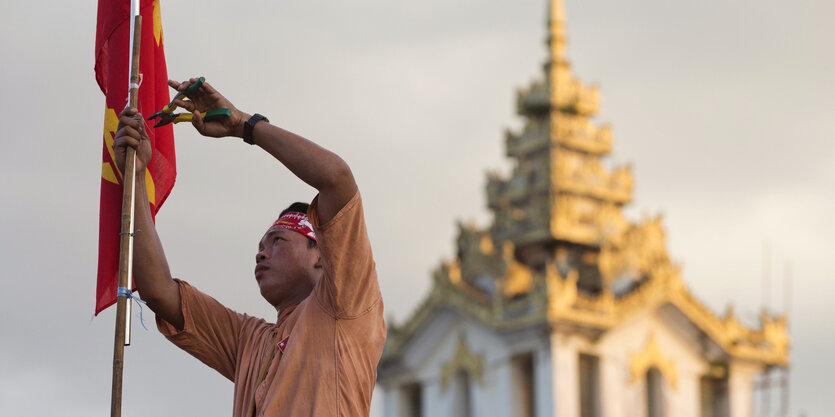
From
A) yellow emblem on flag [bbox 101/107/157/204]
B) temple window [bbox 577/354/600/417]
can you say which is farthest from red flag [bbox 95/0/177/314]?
temple window [bbox 577/354/600/417]

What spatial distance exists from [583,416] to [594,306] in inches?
118

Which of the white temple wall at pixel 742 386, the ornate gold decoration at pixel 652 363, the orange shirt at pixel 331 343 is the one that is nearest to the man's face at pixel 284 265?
the orange shirt at pixel 331 343

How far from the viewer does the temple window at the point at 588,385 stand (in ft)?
171

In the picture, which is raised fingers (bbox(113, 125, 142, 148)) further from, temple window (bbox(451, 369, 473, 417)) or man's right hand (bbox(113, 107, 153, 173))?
temple window (bbox(451, 369, 473, 417))

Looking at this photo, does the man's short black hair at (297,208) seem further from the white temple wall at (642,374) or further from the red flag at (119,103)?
the white temple wall at (642,374)

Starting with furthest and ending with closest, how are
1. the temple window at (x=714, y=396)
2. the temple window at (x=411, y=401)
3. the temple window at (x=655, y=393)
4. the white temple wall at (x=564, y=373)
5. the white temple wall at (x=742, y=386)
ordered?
the temple window at (x=411, y=401)
the temple window at (x=714, y=396)
the white temple wall at (x=742, y=386)
the temple window at (x=655, y=393)
the white temple wall at (x=564, y=373)

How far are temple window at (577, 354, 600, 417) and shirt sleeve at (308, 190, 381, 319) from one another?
45.1 m

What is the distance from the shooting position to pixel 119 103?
7980 millimetres

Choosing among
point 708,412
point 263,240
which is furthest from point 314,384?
point 708,412

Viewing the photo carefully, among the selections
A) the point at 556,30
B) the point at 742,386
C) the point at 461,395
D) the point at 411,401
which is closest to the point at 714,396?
the point at 742,386

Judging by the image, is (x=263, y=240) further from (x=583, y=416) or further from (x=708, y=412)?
(x=708, y=412)

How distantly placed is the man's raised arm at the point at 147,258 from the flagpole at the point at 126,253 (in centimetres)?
7

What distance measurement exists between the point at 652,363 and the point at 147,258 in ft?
152

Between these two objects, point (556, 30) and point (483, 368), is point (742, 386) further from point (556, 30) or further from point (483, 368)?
point (556, 30)
